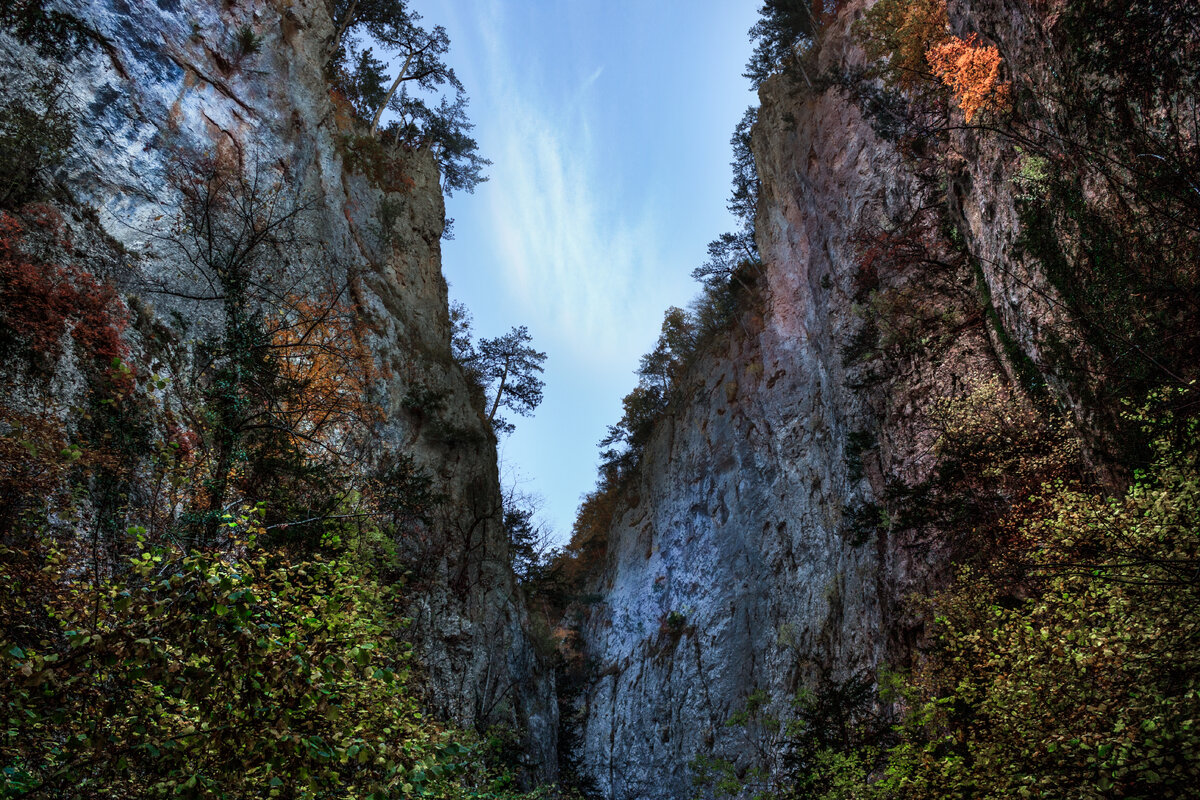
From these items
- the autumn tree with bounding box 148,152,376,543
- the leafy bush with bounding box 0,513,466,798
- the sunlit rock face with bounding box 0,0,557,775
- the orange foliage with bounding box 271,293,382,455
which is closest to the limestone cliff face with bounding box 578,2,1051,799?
the sunlit rock face with bounding box 0,0,557,775

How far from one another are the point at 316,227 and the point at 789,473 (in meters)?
19.0

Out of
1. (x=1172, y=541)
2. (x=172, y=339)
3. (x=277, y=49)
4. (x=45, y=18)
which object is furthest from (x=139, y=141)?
(x=1172, y=541)

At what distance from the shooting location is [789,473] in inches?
952

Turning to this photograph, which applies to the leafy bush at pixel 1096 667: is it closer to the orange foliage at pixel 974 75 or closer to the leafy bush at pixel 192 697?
the leafy bush at pixel 192 697

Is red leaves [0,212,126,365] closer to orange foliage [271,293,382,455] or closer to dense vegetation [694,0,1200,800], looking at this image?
orange foliage [271,293,382,455]

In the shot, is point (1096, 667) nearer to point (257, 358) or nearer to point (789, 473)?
point (257, 358)

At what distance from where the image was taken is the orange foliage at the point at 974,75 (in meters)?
12.8

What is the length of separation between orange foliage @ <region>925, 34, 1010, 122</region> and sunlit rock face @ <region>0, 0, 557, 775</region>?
17.2 m

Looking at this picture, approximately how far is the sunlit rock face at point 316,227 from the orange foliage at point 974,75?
17.2 m

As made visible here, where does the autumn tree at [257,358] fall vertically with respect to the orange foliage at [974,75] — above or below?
below

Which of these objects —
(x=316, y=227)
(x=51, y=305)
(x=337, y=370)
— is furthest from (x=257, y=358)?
(x=316, y=227)

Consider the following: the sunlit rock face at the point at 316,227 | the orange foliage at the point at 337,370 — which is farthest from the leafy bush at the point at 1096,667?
the orange foliage at the point at 337,370

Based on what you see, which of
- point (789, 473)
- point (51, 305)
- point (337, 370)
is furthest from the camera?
point (789, 473)

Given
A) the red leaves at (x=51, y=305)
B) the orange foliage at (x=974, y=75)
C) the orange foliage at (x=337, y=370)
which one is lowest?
the red leaves at (x=51, y=305)
